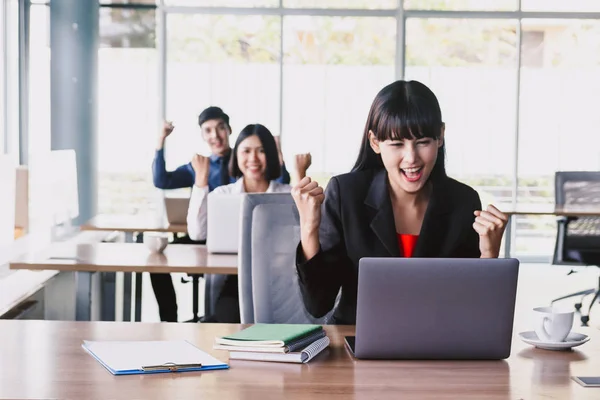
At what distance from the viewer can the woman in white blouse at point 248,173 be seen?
4570 millimetres

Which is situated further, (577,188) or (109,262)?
(577,188)

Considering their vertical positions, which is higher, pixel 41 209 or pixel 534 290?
pixel 41 209

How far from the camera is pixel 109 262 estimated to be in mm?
3682

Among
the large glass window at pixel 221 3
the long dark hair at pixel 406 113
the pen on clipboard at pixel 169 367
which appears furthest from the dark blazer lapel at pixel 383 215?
the large glass window at pixel 221 3

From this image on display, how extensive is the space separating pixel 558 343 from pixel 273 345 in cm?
64

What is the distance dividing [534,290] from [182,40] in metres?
3.95

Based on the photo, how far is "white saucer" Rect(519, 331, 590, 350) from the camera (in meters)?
2.02

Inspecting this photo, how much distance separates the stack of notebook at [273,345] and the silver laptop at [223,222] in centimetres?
175

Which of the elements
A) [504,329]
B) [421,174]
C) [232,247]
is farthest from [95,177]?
[504,329]

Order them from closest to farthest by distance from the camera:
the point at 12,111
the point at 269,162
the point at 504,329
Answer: the point at 504,329, the point at 269,162, the point at 12,111

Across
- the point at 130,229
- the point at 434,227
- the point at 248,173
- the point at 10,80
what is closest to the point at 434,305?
the point at 434,227

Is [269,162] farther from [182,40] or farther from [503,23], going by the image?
[503,23]

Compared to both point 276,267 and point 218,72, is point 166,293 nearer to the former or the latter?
point 276,267

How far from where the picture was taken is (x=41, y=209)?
3.62m
